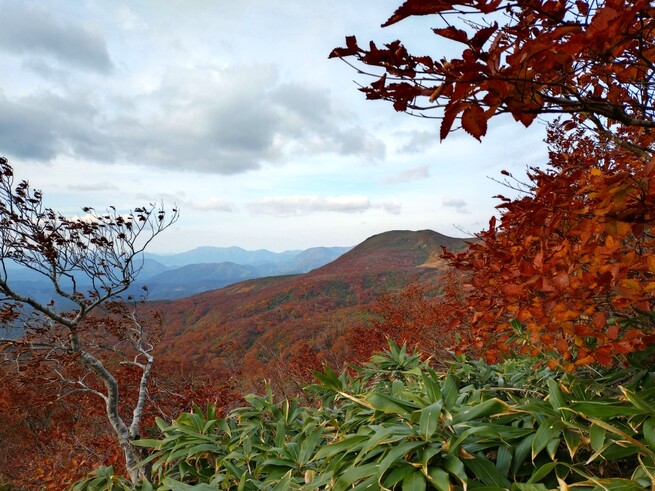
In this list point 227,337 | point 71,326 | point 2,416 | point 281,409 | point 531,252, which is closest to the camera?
point 531,252

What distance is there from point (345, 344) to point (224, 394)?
1160 centimetres

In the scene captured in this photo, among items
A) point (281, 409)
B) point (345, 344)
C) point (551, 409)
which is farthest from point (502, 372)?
point (345, 344)

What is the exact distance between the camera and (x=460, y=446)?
1.46 m

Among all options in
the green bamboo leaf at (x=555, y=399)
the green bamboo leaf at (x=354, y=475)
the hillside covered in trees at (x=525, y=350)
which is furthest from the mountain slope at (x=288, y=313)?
the green bamboo leaf at (x=354, y=475)

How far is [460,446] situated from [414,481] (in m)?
0.26

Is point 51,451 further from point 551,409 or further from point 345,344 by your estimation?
point 551,409

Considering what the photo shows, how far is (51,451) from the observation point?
11.9 metres

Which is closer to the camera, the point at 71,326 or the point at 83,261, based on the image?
the point at 71,326

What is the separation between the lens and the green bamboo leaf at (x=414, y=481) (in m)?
1.34

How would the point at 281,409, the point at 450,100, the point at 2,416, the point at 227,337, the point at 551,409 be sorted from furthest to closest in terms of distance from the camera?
the point at 227,337, the point at 2,416, the point at 281,409, the point at 551,409, the point at 450,100

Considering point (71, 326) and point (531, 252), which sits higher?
point (531, 252)

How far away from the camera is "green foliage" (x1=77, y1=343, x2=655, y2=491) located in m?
1.36

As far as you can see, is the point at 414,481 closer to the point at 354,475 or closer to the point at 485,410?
the point at 354,475

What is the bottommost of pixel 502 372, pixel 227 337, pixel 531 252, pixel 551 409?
pixel 227 337
